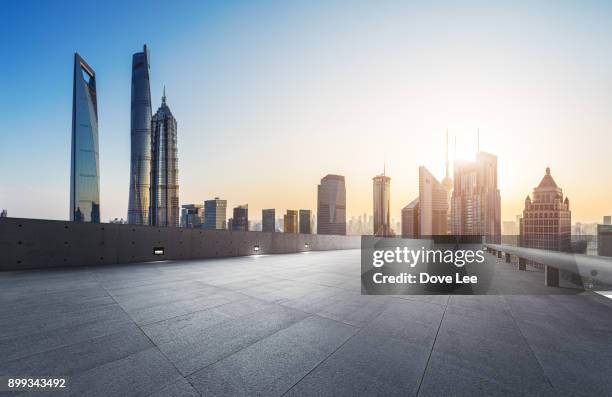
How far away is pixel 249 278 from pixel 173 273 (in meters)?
2.88

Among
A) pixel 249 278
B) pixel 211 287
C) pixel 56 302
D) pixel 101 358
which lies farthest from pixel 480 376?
pixel 56 302

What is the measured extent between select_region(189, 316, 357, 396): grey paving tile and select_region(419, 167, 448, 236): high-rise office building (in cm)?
11878

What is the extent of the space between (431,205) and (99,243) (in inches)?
6553

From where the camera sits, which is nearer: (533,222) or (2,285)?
(2,285)

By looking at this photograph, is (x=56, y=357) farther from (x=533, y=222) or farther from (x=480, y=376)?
(x=533, y=222)

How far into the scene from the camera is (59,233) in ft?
32.6

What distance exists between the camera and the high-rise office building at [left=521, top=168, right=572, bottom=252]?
146000mm

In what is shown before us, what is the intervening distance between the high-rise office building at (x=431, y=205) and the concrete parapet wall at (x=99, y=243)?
11160 centimetres

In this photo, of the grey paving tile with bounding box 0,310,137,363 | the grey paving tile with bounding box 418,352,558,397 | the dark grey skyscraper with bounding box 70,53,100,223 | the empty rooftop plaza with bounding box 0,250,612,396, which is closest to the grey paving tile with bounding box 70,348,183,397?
the empty rooftop plaza with bounding box 0,250,612,396

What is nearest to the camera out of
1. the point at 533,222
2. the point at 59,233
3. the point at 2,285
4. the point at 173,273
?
the point at 2,285

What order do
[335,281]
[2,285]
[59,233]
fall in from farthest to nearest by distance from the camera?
[59,233]
[335,281]
[2,285]

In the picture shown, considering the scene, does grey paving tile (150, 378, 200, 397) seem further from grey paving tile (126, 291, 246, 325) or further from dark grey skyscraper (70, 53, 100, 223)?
dark grey skyscraper (70, 53, 100, 223)

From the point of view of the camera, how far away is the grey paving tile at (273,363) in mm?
2385

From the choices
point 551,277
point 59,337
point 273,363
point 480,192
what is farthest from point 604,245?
point 480,192
